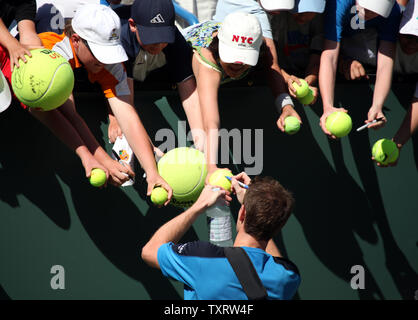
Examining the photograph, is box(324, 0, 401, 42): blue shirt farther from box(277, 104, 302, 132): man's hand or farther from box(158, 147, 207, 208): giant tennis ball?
box(158, 147, 207, 208): giant tennis ball

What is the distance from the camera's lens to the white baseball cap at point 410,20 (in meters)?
4.02

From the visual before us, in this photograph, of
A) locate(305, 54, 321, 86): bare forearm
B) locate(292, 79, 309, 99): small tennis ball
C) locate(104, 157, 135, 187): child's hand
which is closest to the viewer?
locate(104, 157, 135, 187): child's hand

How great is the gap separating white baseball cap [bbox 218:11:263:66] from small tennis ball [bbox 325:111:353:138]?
24.9 inches

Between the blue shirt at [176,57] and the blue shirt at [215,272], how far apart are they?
139 cm

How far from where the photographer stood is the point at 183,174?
3676 mm

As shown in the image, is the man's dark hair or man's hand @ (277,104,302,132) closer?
the man's dark hair

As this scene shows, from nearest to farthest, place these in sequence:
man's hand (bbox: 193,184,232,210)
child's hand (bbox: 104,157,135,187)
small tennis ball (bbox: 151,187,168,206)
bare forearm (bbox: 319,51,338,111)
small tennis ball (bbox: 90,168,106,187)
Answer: man's hand (bbox: 193,184,232,210), small tennis ball (bbox: 151,187,168,206), small tennis ball (bbox: 90,168,106,187), child's hand (bbox: 104,157,135,187), bare forearm (bbox: 319,51,338,111)

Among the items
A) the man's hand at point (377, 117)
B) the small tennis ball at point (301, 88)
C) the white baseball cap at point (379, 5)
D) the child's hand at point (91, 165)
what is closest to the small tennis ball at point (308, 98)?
the small tennis ball at point (301, 88)

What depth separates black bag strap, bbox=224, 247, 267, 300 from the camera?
2.96 metres

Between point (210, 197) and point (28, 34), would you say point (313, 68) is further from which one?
point (28, 34)

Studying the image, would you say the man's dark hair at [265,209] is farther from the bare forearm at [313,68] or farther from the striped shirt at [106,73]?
the bare forearm at [313,68]

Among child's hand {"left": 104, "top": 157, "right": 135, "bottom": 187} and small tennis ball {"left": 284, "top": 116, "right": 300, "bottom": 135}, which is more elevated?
small tennis ball {"left": 284, "top": 116, "right": 300, "bottom": 135}

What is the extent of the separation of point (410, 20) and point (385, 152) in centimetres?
92

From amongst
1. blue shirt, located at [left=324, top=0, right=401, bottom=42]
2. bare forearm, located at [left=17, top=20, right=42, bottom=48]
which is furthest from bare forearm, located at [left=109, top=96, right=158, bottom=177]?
blue shirt, located at [left=324, top=0, right=401, bottom=42]
